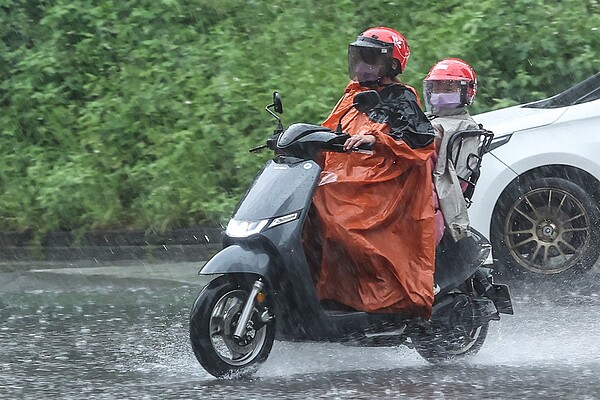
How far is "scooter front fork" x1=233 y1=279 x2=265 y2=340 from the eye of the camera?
20.4 ft

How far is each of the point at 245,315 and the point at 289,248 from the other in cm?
38

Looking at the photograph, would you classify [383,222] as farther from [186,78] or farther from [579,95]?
[186,78]

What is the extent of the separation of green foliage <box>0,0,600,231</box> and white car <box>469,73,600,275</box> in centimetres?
267

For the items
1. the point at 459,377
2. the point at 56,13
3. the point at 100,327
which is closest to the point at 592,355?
the point at 459,377

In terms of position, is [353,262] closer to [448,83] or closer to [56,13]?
[448,83]

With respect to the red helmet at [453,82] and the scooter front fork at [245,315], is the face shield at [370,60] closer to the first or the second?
the red helmet at [453,82]

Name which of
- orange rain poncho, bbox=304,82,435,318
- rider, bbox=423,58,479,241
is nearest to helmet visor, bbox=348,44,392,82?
orange rain poncho, bbox=304,82,435,318

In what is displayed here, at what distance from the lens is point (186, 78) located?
43.1 ft

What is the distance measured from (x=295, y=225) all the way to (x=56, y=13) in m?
8.50

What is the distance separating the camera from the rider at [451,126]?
22.6 feet

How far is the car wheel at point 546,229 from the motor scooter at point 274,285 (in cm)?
302

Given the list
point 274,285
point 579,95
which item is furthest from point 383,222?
point 579,95

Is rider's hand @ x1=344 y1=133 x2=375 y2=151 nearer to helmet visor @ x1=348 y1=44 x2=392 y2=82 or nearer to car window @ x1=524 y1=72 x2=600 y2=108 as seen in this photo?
helmet visor @ x1=348 y1=44 x2=392 y2=82

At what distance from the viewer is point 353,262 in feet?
21.3
